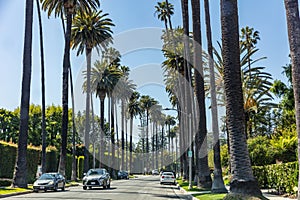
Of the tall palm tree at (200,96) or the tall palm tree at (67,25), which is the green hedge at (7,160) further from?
the tall palm tree at (200,96)

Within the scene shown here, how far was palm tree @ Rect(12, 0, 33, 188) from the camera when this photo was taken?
3266 cm

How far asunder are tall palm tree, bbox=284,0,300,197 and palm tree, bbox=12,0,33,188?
78.1 ft

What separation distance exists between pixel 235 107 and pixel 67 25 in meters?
32.3

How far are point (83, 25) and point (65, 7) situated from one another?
11.5 m

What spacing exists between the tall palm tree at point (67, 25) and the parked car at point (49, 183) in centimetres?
952

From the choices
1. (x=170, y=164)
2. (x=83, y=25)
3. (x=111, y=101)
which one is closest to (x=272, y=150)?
(x=83, y=25)

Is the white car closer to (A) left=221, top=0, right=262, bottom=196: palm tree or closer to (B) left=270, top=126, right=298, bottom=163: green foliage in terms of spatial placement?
(B) left=270, top=126, right=298, bottom=163: green foliage

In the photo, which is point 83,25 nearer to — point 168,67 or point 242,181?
point 168,67

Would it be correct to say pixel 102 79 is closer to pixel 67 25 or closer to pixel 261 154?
pixel 67 25

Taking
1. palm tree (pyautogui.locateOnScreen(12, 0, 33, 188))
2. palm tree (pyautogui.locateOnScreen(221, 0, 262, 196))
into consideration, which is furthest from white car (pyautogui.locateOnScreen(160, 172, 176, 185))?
palm tree (pyautogui.locateOnScreen(221, 0, 262, 196))

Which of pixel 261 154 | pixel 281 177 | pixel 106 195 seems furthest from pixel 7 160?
pixel 281 177

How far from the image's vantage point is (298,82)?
14172 mm

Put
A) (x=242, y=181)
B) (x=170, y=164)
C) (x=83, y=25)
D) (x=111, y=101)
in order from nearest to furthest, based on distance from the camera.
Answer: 1. (x=242, y=181)
2. (x=83, y=25)
3. (x=111, y=101)
4. (x=170, y=164)

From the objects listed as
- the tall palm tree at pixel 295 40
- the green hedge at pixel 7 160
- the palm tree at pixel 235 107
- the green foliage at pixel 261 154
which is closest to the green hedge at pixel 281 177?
the palm tree at pixel 235 107
